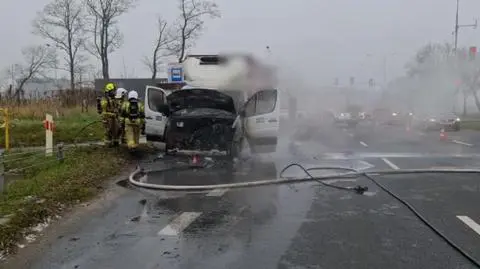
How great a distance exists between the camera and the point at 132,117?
1327 centimetres

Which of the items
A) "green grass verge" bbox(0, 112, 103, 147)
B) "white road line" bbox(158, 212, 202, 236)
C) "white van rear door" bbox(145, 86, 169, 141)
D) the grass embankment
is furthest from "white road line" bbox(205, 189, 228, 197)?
"green grass verge" bbox(0, 112, 103, 147)

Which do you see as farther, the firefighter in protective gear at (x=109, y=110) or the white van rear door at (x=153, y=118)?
the white van rear door at (x=153, y=118)

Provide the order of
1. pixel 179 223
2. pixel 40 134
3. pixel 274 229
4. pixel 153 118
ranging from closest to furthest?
pixel 274 229 < pixel 179 223 < pixel 153 118 < pixel 40 134

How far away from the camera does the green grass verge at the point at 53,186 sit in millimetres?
6664

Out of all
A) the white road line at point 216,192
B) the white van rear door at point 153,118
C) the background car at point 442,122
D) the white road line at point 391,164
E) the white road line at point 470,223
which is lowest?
the background car at point 442,122

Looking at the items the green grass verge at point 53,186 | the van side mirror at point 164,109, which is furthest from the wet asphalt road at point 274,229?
the van side mirror at point 164,109

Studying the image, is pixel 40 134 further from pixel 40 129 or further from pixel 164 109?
pixel 164 109

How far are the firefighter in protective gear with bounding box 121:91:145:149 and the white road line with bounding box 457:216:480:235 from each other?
8411 mm

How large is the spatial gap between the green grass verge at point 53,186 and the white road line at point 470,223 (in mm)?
5239

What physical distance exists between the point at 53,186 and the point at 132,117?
4.53 m

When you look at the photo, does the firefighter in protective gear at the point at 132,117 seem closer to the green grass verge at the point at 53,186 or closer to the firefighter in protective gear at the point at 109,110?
the firefighter in protective gear at the point at 109,110

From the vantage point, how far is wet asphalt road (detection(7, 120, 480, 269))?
5234 mm

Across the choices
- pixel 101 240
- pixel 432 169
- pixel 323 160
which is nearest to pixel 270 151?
pixel 323 160

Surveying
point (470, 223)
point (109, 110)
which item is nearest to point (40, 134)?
point (109, 110)
